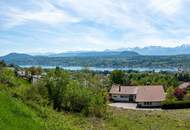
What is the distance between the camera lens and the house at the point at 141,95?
3334 inches

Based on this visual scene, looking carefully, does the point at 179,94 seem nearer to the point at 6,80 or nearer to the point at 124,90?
the point at 124,90

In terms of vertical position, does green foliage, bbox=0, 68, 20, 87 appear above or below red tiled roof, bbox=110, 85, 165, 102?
above

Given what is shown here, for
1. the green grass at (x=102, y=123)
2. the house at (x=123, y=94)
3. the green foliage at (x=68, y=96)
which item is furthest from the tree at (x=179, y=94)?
the green foliage at (x=68, y=96)

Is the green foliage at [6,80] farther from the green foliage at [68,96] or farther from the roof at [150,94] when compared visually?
the roof at [150,94]

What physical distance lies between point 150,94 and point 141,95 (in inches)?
83.0

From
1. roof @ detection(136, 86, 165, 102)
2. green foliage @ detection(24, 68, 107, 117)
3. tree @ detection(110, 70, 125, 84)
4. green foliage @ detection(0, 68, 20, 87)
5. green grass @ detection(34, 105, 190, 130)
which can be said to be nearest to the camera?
green grass @ detection(34, 105, 190, 130)

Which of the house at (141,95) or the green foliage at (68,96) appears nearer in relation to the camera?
the green foliage at (68,96)

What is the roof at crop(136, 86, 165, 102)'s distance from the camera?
8494 cm

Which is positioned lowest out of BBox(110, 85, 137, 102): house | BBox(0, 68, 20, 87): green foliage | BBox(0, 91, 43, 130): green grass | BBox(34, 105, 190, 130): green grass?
BBox(110, 85, 137, 102): house

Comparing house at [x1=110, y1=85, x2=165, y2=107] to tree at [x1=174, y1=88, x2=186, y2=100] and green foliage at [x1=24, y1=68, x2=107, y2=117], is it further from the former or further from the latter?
green foliage at [x1=24, y1=68, x2=107, y2=117]

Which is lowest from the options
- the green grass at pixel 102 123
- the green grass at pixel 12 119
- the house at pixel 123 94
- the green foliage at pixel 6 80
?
the house at pixel 123 94

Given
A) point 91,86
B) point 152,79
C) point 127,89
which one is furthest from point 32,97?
point 152,79

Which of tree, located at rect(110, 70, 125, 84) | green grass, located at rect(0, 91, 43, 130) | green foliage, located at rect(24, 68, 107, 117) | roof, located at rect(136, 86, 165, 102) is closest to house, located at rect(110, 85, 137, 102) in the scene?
roof, located at rect(136, 86, 165, 102)

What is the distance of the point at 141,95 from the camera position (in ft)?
285
